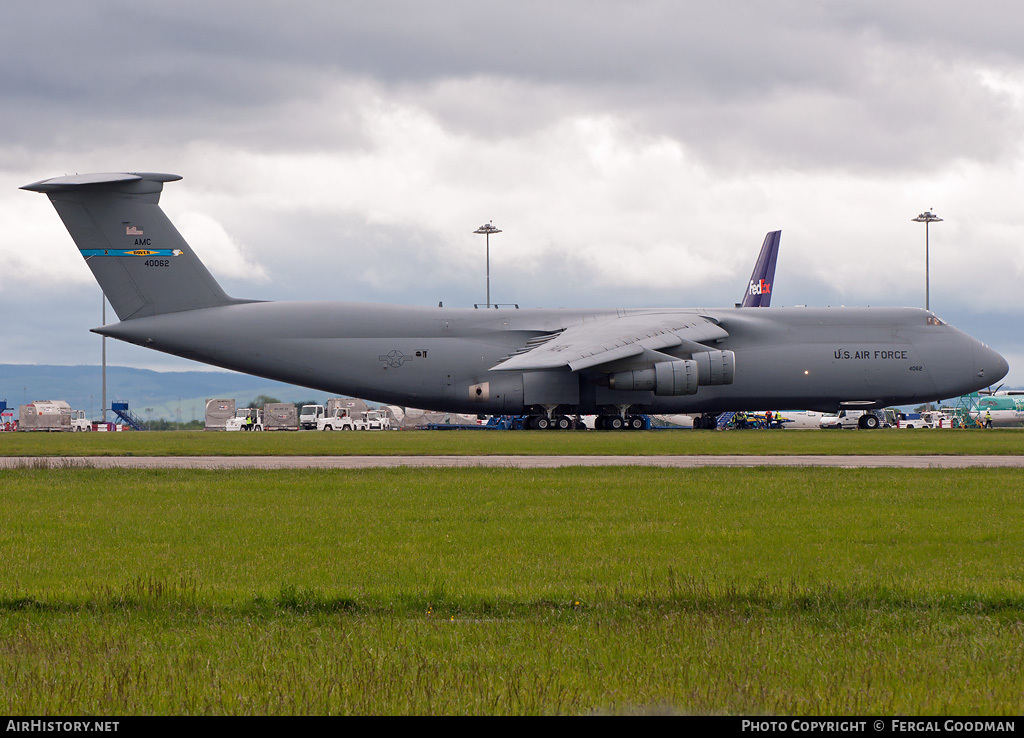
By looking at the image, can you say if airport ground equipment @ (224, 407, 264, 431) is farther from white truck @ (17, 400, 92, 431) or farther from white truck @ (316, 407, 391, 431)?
white truck @ (17, 400, 92, 431)

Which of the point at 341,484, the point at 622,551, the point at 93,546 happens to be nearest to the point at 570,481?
the point at 341,484

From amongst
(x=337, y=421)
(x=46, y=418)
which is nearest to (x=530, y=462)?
(x=337, y=421)

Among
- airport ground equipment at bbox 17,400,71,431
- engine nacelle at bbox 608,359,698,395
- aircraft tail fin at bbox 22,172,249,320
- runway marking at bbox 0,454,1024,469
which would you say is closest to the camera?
runway marking at bbox 0,454,1024,469

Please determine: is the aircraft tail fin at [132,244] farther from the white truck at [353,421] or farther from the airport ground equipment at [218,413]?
the airport ground equipment at [218,413]

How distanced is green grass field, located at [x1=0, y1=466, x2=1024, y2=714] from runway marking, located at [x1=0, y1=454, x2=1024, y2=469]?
264 inches

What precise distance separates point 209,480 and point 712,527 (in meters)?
9.35

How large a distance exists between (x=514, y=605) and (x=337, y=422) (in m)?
76.2

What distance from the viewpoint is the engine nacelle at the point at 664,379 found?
41.2 m

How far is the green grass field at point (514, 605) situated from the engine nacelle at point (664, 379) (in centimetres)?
2621

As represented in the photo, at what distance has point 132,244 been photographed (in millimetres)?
41500

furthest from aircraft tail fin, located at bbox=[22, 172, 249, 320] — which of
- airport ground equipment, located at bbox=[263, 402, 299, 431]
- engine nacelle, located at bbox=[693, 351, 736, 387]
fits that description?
airport ground equipment, located at bbox=[263, 402, 299, 431]

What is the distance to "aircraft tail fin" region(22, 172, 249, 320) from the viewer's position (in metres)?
40.8

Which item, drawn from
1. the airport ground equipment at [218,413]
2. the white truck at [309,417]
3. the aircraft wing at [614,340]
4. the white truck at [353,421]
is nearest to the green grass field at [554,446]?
the aircraft wing at [614,340]

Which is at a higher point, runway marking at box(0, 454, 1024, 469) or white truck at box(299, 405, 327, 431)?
runway marking at box(0, 454, 1024, 469)
